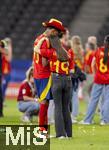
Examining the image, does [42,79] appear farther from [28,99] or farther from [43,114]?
[28,99]

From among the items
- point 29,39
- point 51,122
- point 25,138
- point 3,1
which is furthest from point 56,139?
point 3,1

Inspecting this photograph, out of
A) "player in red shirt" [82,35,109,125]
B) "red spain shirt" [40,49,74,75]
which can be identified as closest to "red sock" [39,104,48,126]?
"red spain shirt" [40,49,74,75]

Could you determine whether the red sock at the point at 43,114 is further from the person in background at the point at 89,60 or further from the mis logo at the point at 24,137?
the person in background at the point at 89,60

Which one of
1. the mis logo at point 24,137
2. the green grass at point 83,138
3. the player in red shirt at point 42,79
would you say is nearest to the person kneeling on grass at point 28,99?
the green grass at point 83,138

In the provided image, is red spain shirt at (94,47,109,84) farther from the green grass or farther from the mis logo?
the mis logo

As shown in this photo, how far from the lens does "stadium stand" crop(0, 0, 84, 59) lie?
120 feet

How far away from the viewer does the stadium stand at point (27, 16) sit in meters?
36.6

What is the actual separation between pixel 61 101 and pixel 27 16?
73.8 feet

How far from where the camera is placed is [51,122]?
1958cm

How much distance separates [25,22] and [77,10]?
2372 mm

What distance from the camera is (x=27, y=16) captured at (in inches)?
1496

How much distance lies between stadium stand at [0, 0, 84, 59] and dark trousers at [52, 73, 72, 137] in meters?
20.4

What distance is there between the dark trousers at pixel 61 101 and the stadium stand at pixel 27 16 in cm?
2035

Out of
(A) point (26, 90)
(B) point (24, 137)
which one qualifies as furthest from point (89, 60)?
(B) point (24, 137)
